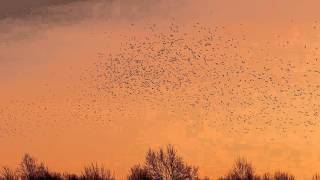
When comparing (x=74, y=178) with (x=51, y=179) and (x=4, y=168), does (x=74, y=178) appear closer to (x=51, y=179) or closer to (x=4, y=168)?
(x=51, y=179)

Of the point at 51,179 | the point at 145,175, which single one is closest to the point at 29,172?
the point at 51,179

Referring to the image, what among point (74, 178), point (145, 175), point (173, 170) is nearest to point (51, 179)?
point (74, 178)

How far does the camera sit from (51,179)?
10775cm

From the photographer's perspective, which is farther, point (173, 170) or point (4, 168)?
point (4, 168)

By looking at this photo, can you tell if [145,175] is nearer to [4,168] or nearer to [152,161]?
[152,161]

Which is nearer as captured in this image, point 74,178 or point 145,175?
point 145,175

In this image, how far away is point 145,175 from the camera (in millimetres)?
94938

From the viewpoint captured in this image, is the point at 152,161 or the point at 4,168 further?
the point at 4,168

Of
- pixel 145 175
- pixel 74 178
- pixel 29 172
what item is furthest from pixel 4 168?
pixel 145 175

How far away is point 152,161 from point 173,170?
439cm

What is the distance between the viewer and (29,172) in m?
Result: 104

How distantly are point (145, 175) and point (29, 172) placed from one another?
23.5m

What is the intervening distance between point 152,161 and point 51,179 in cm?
2503

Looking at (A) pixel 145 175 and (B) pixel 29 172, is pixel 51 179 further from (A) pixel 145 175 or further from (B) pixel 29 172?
(A) pixel 145 175
